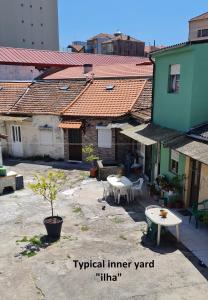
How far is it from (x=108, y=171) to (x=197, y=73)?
776cm

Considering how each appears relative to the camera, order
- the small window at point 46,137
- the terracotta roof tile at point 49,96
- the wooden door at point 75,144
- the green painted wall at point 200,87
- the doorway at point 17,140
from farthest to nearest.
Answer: the doorway at point 17,140 < the terracotta roof tile at point 49,96 < the small window at point 46,137 < the wooden door at point 75,144 < the green painted wall at point 200,87

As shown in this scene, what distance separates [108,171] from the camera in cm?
1798

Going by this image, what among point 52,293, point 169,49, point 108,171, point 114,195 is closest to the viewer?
point 52,293

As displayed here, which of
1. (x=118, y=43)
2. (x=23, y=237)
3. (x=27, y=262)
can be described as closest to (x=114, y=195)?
(x=23, y=237)

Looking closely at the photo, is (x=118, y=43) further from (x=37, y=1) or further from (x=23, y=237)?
(x=23, y=237)

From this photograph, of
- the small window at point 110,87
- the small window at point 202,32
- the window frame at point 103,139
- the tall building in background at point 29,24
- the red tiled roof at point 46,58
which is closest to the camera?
the window frame at point 103,139

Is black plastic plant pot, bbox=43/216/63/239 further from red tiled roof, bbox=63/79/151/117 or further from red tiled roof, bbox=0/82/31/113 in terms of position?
red tiled roof, bbox=0/82/31/113

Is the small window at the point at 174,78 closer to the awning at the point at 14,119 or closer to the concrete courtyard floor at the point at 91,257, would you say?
the concrete courtyard floor at the point at 91,257

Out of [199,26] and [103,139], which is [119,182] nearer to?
[103,139]

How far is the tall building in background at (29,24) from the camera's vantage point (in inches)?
1917

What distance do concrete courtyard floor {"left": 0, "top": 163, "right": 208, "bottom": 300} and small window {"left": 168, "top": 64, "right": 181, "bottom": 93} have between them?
18.4ft

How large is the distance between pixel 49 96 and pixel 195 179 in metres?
14.4

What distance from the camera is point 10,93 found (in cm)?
2548

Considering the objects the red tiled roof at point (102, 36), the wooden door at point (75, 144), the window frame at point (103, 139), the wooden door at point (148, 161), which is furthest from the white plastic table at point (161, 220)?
the red tiled roof at point (102, 36)
